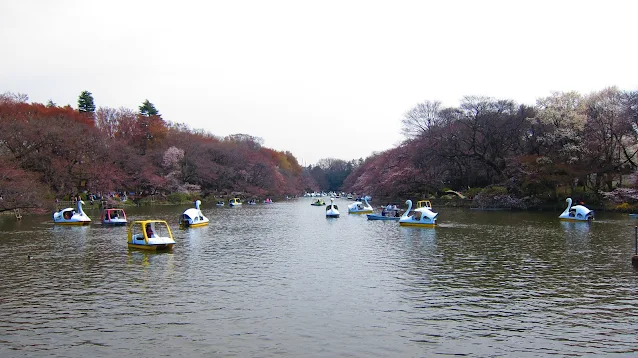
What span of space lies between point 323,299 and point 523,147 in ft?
194

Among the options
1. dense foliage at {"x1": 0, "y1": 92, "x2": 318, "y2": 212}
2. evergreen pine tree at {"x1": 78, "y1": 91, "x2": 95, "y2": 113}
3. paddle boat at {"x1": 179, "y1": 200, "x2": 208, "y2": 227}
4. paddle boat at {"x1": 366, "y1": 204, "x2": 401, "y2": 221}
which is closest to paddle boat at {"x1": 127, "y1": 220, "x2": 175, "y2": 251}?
paddle boat at {"x1": 179, "y1": 200, "x2": 208, "y2": 227}

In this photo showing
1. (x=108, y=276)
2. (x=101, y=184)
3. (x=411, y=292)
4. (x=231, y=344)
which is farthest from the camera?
(x=101, y=184)

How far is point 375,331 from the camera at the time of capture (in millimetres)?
12828

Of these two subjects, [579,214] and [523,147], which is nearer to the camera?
[579,214]

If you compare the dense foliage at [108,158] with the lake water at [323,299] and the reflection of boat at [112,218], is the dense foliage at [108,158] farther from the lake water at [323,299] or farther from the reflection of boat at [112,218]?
the lake water at [323,299]

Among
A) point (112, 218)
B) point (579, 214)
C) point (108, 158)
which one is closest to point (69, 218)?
point (112, 218)

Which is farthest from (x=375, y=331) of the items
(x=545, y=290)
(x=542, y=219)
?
(x=542, y=219)

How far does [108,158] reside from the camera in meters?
73.7

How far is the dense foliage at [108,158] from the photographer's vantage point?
5744 centimetres

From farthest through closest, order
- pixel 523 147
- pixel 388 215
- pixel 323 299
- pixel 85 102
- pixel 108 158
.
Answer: pixel 85 102 < pixel 108 158 < pixel 523 147 < pixel 388 215 < pixel 323 299

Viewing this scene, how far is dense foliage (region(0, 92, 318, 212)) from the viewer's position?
57.4 metres

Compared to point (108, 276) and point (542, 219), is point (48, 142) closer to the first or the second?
point (108, 276)

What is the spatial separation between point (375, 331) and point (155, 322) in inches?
246

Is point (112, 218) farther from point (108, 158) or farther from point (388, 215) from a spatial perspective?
point (108, 158)
